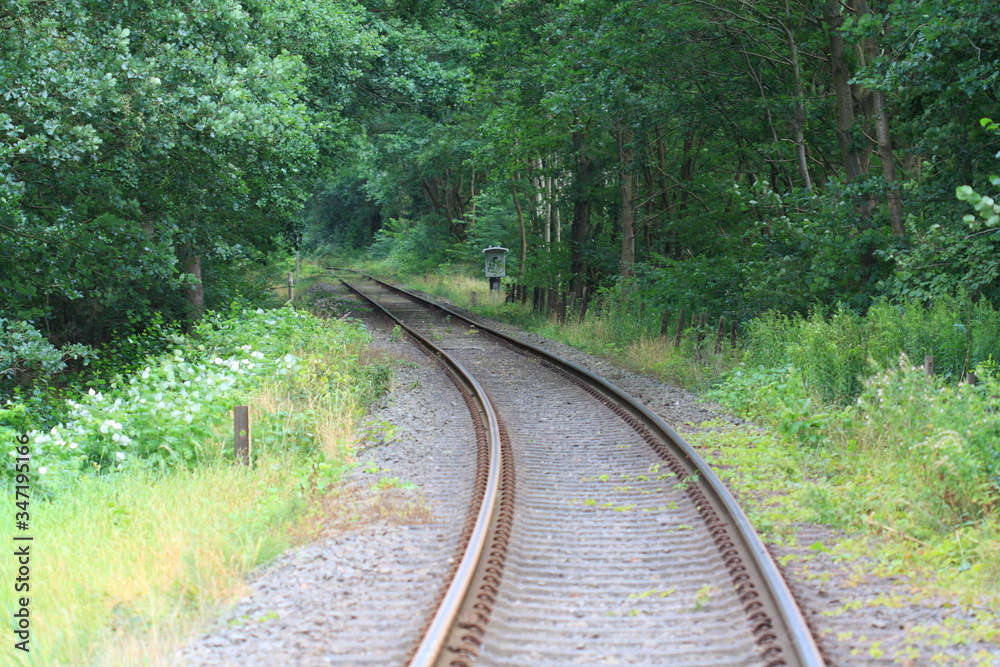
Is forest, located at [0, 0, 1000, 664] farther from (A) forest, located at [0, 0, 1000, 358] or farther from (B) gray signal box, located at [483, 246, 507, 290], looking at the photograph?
(B) gray signal box, located at [483, 246, 507, 290]

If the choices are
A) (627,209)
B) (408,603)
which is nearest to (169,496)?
(408,603)

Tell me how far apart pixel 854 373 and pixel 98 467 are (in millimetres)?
8474

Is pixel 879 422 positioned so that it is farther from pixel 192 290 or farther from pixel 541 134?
pixel 541 134

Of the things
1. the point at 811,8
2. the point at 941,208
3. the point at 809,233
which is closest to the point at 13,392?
the point at 809,233

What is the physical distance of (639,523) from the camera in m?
6.50

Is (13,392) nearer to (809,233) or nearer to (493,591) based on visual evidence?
(493,591)

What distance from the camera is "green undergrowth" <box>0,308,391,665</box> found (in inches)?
188

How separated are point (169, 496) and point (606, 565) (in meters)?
3.68

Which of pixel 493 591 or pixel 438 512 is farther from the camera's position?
pixel 438 512

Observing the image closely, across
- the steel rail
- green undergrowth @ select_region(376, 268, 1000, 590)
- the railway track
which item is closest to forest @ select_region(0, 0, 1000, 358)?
green undergrowth @ select_region(376, 268, 1000, 590)

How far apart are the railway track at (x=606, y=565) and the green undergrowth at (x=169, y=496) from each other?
140cm

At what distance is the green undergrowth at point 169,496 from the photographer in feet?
15.6

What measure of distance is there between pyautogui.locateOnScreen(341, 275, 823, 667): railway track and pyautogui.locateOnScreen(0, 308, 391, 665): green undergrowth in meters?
1.40

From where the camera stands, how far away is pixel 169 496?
6969 millimetres
